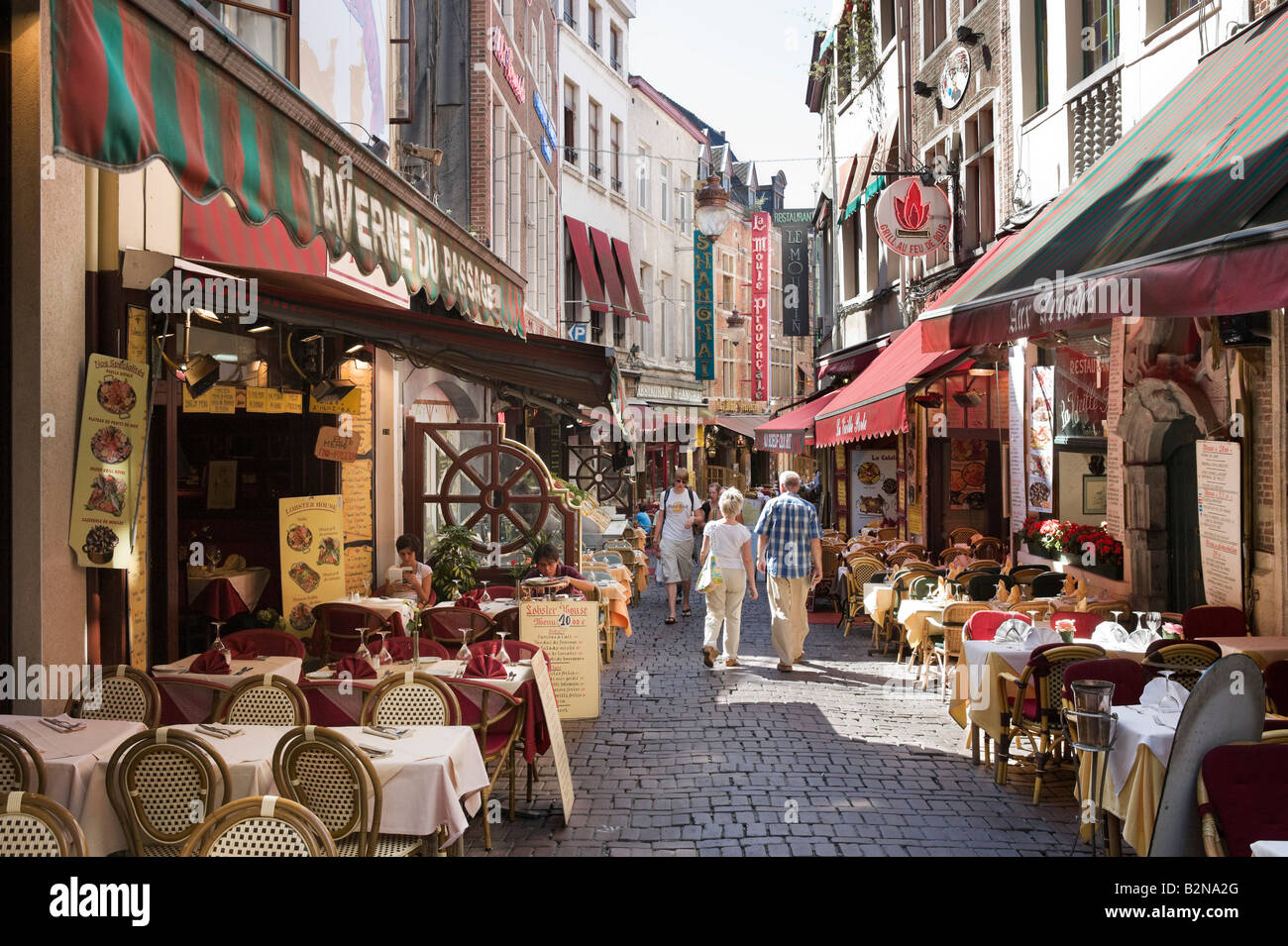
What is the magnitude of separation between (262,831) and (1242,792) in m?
3.68

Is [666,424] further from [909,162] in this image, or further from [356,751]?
[356,751]

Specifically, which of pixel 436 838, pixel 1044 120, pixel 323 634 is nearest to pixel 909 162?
pixel 1044 120

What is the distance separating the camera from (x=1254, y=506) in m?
8.40

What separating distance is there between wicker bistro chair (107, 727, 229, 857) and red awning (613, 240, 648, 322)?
85.3 feet

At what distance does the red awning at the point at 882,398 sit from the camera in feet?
44.3

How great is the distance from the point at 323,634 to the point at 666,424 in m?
25.9

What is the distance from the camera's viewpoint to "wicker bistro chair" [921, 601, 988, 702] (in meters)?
9.70

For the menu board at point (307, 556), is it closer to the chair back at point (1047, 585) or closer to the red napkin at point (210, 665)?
the red napkin at point (210, 665)

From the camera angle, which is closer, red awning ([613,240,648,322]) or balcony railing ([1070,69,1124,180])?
balcony railing ([1070,69,1124,180])

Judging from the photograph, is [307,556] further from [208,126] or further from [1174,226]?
[1174,226]

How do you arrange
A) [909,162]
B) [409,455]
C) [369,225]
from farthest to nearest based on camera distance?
[909,162] → [409,455] → [369,225]

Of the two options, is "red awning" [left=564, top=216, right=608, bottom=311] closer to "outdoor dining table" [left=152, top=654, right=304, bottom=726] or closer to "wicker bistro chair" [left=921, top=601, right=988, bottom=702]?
"wicker bistro chair" [left=921, top=601, right=988, bottom=702]

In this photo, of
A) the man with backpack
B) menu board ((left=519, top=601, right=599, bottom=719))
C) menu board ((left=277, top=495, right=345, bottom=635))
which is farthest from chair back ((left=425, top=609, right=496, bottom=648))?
the man with backpack

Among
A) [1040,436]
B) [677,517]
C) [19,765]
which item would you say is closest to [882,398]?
[1040,436]
